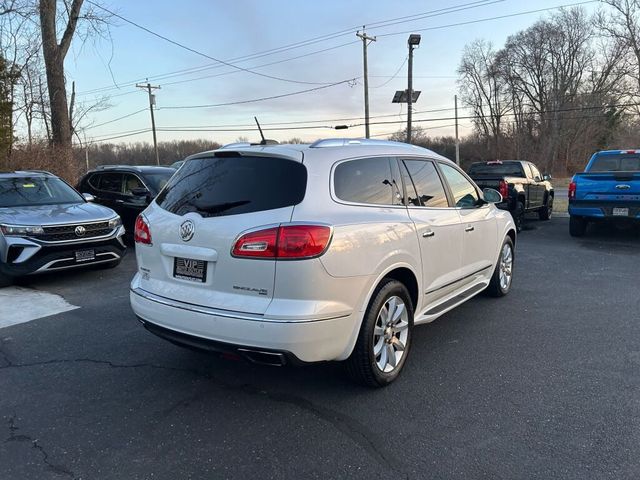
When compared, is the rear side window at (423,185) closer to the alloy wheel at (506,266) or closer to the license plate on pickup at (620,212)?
the alloy wheel at (506,266)

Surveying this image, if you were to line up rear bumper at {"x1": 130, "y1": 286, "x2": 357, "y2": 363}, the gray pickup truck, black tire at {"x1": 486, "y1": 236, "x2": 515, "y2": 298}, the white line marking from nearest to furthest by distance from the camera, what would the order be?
rear bumper at {"x1": 130, "y1": 286, "x2": 357, "y2": 363} < the white line marking < black tire at {"x1": 486, "y1": 236, "x2": 515, "y2": 298} < the gray pickup truck

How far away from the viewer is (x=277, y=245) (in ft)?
9.66

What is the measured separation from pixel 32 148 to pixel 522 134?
51464 millimetres

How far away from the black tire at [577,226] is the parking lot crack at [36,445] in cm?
1063

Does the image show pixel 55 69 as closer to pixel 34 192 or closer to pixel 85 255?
pixel 34 192

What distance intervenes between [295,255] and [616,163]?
34.0 feet

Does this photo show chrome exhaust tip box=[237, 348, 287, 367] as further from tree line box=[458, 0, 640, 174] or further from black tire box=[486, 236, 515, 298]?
tree line box=[458, 0, 640, 174]

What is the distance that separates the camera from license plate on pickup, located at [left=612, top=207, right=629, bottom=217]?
944 centimetres

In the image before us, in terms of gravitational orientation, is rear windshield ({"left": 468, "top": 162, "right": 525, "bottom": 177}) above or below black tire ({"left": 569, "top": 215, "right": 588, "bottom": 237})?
above

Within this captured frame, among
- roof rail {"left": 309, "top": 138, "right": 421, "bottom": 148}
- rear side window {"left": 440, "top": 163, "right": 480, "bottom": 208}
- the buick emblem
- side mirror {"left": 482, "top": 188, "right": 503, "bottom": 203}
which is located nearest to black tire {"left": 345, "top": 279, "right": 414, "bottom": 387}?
roof rail {"left": 309, "top": 138, "right": 421, "bottom": 148}

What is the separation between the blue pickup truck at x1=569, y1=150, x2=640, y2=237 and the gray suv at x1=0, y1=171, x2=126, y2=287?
879 centimetres

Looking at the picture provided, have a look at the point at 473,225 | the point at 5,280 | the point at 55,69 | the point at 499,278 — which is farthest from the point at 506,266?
the point at 55,69

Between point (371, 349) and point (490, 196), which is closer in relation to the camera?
point (371, 349)

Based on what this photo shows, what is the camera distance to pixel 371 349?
3.39m
